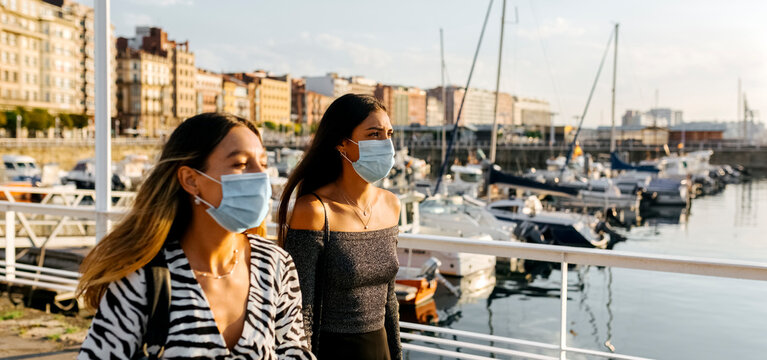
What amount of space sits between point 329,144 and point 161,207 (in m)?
0.87

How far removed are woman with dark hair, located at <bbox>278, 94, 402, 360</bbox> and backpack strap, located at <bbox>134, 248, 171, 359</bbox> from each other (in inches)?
24.4

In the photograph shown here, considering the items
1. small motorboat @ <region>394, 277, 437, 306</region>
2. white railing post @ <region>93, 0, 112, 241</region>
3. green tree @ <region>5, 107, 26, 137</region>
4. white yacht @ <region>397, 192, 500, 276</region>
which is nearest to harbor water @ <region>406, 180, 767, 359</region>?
small motorboat @ <region>394, 277, 437, 306</region>

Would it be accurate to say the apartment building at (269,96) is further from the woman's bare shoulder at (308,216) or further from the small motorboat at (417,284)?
the woman's bare shoulder at (308,216)

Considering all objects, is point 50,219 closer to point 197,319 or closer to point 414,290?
point 414,290

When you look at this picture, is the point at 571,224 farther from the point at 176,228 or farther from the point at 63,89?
the point at 63,89

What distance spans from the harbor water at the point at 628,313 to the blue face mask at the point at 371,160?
996 centimetres

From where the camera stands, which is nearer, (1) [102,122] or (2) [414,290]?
(1) [102,122]

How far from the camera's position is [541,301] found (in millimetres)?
17719

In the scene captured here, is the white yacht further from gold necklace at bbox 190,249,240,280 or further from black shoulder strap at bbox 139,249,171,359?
black shoulder strap at bbox 139,249,171,359

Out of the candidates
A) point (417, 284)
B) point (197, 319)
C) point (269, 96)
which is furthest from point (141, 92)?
point (197, 319)

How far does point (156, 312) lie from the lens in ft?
4.79

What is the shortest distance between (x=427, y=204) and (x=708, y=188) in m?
38.4

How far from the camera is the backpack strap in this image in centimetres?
146

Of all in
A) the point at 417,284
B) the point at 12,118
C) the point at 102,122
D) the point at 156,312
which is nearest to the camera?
the point at 156,312
